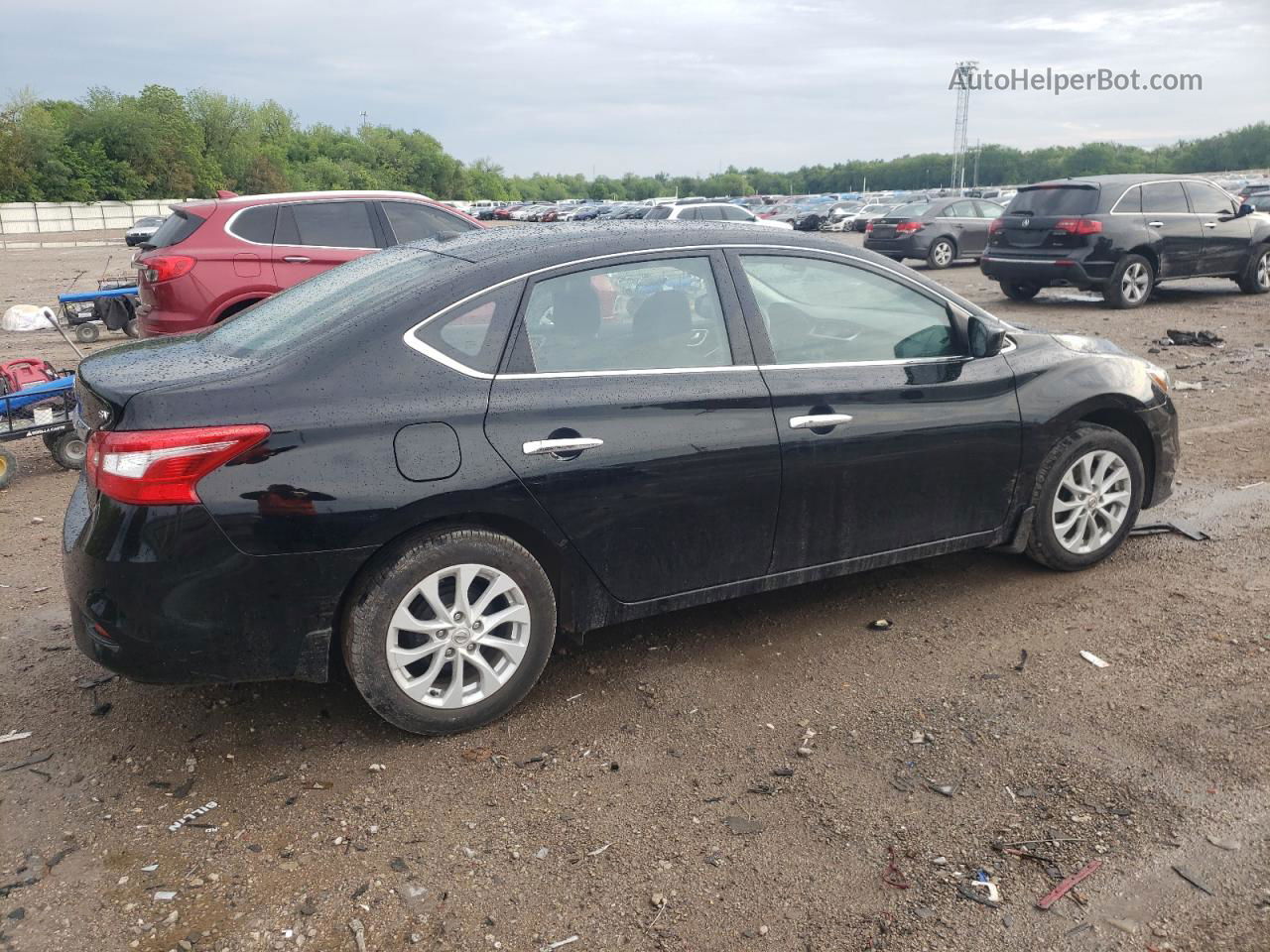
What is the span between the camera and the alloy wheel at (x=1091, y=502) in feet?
15.9

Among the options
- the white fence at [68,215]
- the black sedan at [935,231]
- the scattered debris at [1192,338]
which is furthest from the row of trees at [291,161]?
the scattered debris at [1192,338]

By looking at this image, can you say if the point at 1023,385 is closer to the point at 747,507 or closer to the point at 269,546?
the point at 747,507

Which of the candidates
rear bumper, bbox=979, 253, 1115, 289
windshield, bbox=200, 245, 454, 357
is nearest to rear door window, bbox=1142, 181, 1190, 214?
rear bumper, bbox=979, 253, 1115, 289

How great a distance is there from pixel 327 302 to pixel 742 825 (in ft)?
7.83

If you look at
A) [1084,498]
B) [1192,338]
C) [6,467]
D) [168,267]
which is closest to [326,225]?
[168,267]

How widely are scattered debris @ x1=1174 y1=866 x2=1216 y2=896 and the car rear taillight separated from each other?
2.93m

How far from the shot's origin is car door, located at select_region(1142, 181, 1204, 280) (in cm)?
1425

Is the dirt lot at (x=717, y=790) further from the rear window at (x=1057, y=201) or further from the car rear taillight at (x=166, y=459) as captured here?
the rear window at (x=1057, y=201)

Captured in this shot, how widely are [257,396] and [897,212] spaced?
22.3 meters

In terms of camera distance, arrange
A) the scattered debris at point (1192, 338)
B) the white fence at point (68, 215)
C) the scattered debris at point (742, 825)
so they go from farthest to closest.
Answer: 1. the white fence at point (68, 215)
2. the scattered debris at point (1192, 338)
3. the scattered debris at point (742, 825)

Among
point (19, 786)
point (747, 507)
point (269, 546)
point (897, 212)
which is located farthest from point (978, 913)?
point (897, 212)

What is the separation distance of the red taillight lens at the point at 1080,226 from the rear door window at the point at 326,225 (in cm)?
922

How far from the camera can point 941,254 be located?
76.2 ft

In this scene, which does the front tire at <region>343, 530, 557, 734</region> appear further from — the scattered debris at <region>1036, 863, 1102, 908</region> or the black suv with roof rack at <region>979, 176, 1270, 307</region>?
the black suv with roof rack at <region>979, 176, 1270, 307</region>
